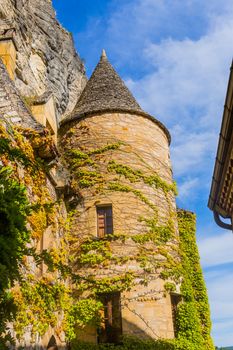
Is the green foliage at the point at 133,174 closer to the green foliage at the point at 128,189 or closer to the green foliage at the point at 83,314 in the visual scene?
the green foliage at the point at 128,189

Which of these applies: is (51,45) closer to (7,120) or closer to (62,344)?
(7,120)

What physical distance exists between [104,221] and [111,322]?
293cm

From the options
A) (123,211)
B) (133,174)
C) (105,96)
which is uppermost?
(105,96)

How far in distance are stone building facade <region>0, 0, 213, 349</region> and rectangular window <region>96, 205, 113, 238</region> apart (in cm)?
3

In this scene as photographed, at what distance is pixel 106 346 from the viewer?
10.6 metres

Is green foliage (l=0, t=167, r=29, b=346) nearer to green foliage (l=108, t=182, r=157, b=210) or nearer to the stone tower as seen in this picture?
the stone tower

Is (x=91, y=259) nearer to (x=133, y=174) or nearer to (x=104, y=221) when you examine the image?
(x=104, y=221)

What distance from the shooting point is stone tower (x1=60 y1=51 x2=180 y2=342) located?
36.0 ft

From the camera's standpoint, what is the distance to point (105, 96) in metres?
14.3

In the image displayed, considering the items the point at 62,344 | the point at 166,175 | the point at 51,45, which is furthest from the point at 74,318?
the point at 51,45

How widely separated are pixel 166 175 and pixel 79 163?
10.2 feet

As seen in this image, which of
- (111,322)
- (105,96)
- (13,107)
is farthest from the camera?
(105,96)

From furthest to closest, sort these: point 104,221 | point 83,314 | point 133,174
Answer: point 133,174 → point 104,221 → point 83,314

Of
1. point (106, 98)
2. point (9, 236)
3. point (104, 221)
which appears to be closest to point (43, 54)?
point (106, 98)
